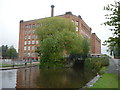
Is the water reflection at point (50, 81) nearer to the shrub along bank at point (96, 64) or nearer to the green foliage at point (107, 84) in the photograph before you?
the green foliage at point (107, 84)

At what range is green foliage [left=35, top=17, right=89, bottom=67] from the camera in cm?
3888

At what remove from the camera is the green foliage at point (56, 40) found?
1531 inches

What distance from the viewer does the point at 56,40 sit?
3822 cm

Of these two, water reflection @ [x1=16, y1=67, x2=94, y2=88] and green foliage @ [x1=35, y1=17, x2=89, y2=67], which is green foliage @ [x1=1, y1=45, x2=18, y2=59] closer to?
green foliage @ [x1=35, y1=17, x2=89, y2=67]

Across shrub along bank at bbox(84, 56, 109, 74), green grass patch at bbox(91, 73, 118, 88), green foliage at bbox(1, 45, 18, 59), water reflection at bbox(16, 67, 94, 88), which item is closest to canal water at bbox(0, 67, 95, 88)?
water reflection at bbox(16, 67, 94, 88)

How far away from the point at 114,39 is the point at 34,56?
65.8 m

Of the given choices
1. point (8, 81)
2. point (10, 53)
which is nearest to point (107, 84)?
point (8, 81)

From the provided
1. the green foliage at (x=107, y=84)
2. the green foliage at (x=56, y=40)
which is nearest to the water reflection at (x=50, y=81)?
the green foliage at (x=107, y=84)

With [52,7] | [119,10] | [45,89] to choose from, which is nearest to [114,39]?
[119,10]

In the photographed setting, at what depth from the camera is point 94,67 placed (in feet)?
102

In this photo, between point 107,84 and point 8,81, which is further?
point 8,81

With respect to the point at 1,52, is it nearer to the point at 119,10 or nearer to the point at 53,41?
the point at 53,41

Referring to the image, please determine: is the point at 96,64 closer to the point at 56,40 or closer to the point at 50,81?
the point at 56,40

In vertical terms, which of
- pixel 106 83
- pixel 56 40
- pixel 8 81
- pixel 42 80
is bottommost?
pixel 42 80
